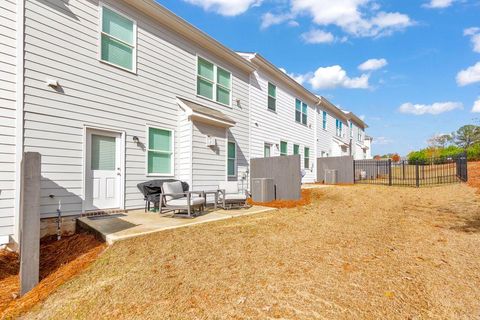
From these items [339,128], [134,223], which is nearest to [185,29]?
[134,223]

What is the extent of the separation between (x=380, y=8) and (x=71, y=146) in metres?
12.3

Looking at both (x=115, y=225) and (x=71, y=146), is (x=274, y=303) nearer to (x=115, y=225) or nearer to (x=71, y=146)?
(x=115, y=225)

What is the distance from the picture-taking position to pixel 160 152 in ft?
25.6

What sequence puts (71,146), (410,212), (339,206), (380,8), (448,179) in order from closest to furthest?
(71,146) < (410,212) < (339,206) < (380,8) < (448,179)

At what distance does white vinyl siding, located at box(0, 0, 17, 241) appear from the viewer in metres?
4.78

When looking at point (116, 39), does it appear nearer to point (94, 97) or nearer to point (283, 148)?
point (94, 97)

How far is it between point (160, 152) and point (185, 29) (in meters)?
4.37

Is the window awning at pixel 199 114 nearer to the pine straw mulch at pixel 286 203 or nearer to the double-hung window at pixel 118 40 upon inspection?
the double-hung window at pixel 118 40

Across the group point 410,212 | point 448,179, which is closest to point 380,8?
point 410,212

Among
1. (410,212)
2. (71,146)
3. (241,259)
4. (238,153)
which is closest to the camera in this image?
(241,259)

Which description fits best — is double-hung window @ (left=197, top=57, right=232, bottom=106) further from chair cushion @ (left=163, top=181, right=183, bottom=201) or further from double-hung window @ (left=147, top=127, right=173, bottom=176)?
chair cushion @ (left=163, top=181, right=183, bottom=201)

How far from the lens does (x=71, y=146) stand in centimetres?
577

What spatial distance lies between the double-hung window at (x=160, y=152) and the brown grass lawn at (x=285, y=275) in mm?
3075

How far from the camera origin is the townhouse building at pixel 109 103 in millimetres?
5023
